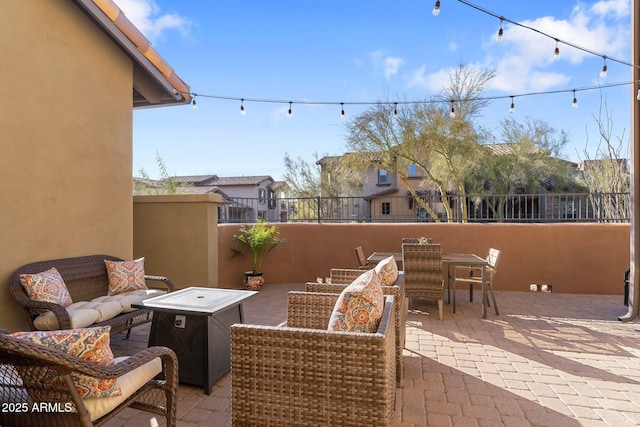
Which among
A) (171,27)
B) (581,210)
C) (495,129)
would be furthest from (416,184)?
(171,27)

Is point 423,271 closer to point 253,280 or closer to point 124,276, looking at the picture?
point 253,280

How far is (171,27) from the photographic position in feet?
23.9

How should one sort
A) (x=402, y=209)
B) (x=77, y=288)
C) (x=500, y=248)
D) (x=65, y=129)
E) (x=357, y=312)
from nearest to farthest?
(x=357, y=312) < (x=77, y=288) < (x=65, y=129) < (x=500, y=248) < (x=402, y=209)

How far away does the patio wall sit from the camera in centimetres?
594

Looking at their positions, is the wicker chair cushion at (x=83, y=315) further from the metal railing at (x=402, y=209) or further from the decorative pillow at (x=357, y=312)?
the metal railing at (x=402, y=209)

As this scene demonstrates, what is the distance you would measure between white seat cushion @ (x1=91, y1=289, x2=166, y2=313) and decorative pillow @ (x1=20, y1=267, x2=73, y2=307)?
0.36 m

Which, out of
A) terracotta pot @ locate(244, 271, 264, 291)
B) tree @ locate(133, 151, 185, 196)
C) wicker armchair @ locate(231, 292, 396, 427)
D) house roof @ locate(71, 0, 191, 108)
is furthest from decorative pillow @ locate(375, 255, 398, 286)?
tree @ locate(133, 151, 185, 196)

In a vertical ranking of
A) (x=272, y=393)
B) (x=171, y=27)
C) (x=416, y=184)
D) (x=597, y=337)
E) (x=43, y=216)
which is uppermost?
(x=171, y=27)

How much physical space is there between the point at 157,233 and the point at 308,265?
282 centimetres

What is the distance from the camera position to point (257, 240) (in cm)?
630

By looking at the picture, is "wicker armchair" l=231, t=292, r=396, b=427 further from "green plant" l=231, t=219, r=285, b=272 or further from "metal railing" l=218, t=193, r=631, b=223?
"metal railing" l=218, t=193, r=631, b=223

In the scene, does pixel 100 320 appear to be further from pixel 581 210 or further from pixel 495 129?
pixel 495 129

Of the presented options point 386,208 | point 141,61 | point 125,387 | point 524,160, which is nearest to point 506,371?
point 125,387

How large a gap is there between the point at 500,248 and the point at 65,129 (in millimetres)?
6741
